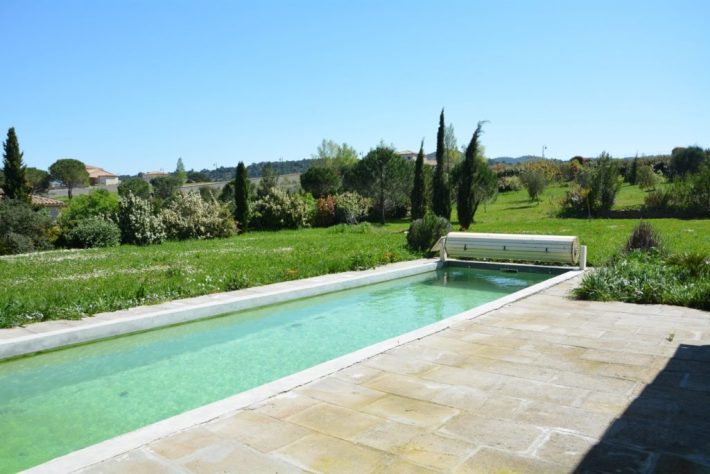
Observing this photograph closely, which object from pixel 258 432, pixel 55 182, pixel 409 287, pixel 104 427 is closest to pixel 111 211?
pixel 409 287

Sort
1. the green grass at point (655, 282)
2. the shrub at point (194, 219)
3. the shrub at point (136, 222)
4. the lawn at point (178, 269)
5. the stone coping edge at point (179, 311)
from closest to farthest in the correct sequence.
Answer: the stone coping edge at point (179, 311) → the green grass at point (655, 282) → the lawn at point (178, 269) → the shrub at point (136, 222) → the shrub at point (194, 219)

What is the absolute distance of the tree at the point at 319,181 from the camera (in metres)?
40.8

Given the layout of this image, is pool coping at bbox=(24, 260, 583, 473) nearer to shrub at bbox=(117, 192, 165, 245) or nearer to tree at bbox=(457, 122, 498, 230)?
shrub at bbox=(117, 192, 165, 245)

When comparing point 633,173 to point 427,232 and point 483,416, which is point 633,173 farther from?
point 483,416

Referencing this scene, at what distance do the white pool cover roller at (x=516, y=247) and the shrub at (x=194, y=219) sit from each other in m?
12.5

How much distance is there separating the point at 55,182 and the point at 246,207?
6179cm

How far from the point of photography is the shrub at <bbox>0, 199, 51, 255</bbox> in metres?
17.9

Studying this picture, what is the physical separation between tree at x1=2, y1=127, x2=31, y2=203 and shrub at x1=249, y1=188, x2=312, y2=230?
10.2 m

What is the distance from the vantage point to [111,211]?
21.0 meters

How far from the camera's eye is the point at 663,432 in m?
3.29

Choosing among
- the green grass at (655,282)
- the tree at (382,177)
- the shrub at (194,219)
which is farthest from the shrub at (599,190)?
the green grass at (655,282)

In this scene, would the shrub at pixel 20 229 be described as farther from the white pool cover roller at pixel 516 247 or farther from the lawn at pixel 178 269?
the white pool cover roller at pixel 516 247

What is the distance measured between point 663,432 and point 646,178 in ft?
112

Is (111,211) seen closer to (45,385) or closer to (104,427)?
(45,385)
